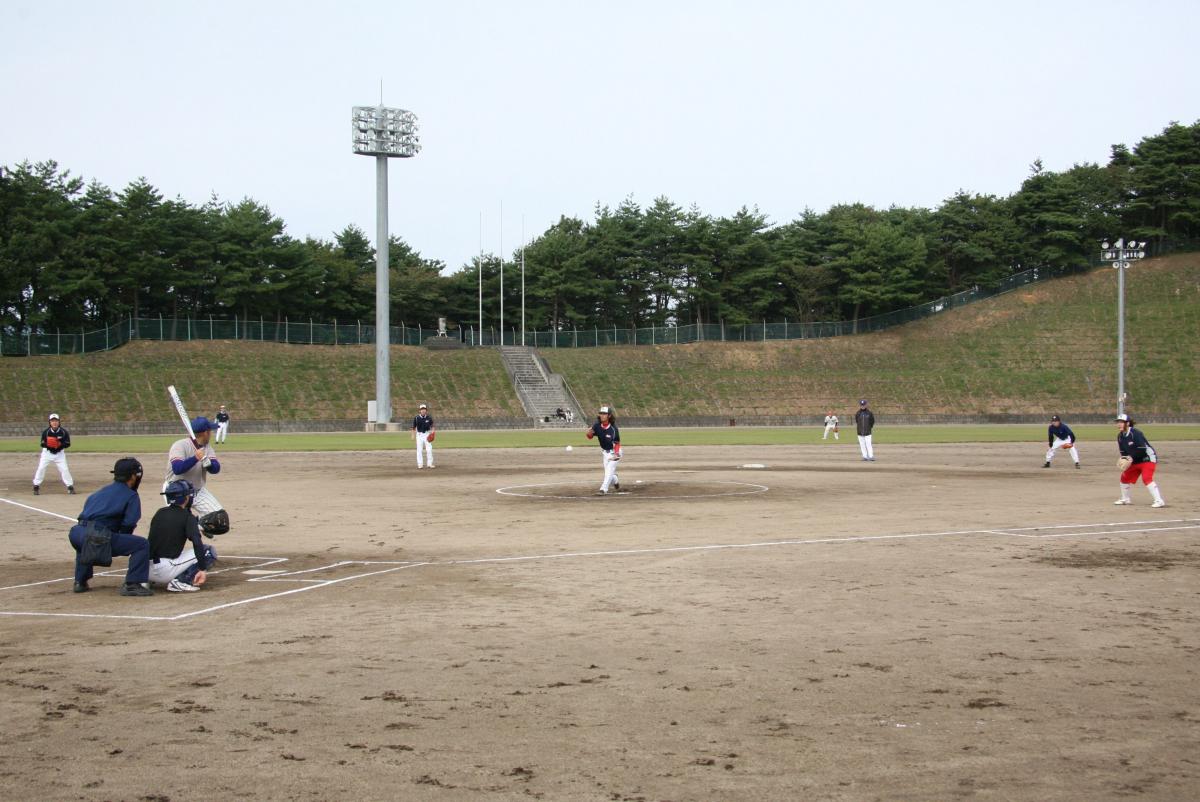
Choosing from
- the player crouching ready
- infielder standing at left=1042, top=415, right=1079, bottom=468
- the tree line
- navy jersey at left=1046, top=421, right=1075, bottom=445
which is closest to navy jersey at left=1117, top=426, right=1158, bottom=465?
infielder standing at left=1042, top=415, right=1079, bottom=468

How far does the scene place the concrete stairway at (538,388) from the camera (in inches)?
3297

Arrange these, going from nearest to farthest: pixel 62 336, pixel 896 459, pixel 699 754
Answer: pixel 699 754 → pixel 896 459 → pixel 62 336

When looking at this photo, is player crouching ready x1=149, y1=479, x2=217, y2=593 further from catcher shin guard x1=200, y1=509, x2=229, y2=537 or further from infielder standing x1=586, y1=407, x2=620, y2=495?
infielder standing x1=586, y1=407, x2=620, y2=495

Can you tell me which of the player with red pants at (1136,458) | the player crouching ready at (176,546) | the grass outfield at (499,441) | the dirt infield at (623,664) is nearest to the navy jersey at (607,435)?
the dirt infield at (623,664)

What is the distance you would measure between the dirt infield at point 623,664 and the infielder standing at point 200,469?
793 millimetres

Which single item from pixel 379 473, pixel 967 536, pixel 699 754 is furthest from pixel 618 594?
pixel 379 473

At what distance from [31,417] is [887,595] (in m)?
72.8

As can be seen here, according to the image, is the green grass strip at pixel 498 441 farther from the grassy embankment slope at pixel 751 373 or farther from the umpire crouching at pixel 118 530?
the umpire crouching at pixel 118 530

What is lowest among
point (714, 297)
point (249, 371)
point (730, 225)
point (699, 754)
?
point (699, 754)

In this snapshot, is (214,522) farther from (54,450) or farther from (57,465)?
(54,450)

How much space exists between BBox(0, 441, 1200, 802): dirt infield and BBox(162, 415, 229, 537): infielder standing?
2.60 feet

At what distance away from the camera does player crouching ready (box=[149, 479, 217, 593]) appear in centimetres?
1353

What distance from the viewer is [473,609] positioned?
12211 millimetres

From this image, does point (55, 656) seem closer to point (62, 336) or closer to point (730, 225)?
point (62, 336)
